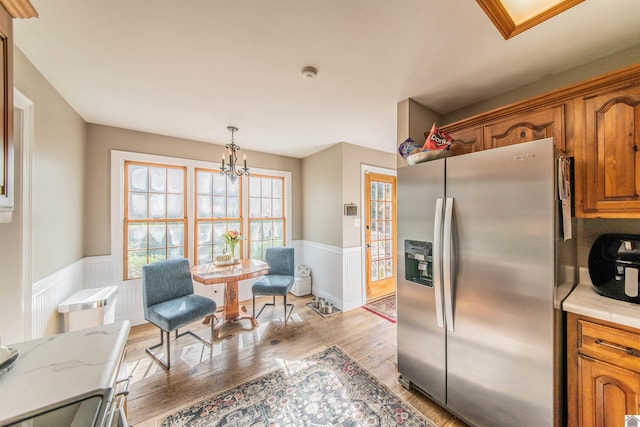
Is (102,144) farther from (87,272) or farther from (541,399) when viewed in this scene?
(541,399)

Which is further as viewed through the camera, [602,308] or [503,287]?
[503,287]

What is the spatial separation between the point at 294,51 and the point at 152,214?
113 inches

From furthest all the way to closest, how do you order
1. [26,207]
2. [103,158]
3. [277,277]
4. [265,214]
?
[265,214], [277,277], [103,158], [26,207]

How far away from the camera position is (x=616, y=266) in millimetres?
1370

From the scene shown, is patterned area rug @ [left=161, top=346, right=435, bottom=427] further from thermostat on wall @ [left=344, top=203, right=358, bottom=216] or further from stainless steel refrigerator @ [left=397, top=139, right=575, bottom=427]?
thermostat on wall @ [left=344, top=203, right=358, bottom=216]

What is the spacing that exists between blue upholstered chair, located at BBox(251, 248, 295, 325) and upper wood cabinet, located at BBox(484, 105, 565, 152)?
263 cm

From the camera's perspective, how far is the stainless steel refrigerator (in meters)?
1.21

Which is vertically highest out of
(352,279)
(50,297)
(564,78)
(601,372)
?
(564,78)

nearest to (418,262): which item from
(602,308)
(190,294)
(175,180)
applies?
(602,308)

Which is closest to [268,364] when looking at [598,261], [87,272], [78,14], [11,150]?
[11,150]

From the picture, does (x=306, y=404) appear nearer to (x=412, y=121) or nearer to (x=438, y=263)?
(x=438, y=263)

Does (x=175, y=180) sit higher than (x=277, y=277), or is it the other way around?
(x=175, y=180)

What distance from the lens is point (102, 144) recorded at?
2760 millimetres

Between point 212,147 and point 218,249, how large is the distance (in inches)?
62.0
